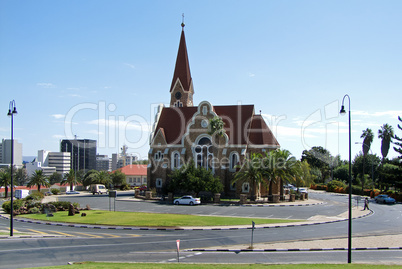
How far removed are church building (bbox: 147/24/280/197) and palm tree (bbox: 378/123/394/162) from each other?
34.8 meters

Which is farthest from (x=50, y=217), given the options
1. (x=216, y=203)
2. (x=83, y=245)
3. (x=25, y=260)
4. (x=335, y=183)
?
(x=335, y=183)

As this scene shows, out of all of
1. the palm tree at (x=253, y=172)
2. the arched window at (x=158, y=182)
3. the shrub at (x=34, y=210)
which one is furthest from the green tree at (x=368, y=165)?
the shrub at (x=34, y=210)

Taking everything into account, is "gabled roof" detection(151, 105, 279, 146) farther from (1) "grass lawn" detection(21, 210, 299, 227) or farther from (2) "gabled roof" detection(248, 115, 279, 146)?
(1) "grass lawn" detection(21, 210, 299, 227)

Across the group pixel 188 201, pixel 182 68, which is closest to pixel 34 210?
pixel 188 201

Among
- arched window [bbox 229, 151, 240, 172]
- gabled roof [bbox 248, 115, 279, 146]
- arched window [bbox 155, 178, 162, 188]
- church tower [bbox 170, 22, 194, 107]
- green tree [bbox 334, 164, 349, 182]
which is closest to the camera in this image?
arched window [bbox 229, 151, 240, 172]

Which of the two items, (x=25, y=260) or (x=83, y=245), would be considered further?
(x=83, y=245)

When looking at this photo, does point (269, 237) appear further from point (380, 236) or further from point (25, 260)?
point (25, 260)

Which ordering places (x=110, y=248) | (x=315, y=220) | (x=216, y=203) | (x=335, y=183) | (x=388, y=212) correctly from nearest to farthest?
(x=110, y=248), (x=315, y=220), (x=388, y=212), (x=216, y=203), (x=335, y=183)

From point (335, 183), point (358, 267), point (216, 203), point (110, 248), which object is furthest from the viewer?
point (335, 183)

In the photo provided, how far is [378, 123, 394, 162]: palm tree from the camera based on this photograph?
79875 millimetres

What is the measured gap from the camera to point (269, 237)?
25.5 meters

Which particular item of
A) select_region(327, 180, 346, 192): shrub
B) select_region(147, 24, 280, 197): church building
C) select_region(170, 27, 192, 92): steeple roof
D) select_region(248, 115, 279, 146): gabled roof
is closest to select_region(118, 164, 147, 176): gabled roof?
select_region(147, 24, 280, 197): church building

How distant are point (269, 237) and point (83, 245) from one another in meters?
12.8

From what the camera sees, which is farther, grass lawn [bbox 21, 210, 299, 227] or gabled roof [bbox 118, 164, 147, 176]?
gabled roof [bbox 118, 164, 147, 176]
